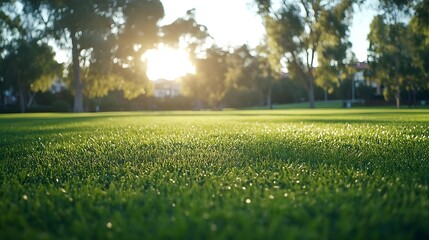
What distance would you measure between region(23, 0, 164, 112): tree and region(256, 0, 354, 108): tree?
13.4 meters

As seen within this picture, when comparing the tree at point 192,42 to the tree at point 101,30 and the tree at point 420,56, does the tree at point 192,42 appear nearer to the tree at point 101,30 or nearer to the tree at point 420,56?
the tree at point 101,30

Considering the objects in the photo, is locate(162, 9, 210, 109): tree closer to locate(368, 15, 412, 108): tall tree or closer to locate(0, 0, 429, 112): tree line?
locate(0, 0, 429, 112): tree line

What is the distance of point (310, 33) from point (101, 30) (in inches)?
923

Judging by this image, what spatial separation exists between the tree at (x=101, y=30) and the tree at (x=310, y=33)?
13.4 meters

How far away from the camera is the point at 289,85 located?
82.2 m

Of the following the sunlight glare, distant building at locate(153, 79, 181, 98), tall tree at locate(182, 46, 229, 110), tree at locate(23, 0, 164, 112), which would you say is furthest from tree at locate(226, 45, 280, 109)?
distant building at locate(153, 79, 181, 98)

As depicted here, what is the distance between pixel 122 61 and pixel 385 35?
31.2 metres

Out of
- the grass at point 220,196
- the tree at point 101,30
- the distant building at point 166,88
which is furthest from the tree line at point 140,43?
the distant building at point 166,88

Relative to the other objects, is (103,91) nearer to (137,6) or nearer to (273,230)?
(137,6)

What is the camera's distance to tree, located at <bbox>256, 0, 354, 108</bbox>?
3909cm

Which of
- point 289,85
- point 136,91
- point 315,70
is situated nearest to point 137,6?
point 136,91

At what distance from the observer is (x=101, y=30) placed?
34562mm

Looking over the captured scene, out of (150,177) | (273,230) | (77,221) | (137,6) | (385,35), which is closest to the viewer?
(273,230)

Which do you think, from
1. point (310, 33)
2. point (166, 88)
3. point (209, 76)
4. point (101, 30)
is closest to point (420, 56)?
point (310, 33)
